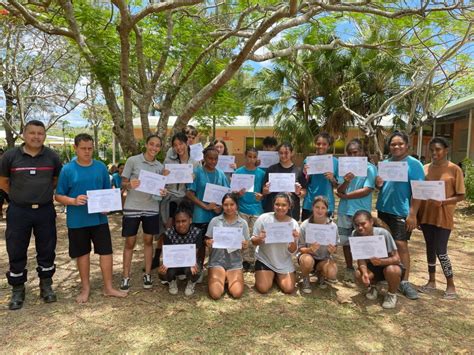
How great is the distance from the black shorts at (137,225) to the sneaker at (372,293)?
2411 mm

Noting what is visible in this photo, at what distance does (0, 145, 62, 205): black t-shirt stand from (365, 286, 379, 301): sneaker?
3.49m

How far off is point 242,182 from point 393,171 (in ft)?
5.70

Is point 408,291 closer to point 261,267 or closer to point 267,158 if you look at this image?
point 261,267

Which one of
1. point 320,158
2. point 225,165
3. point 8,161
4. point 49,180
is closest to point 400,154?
point 320,158

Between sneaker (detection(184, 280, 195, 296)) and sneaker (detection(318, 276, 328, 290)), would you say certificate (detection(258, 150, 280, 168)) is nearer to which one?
sneaker (detection(318, 276, 328, 290))

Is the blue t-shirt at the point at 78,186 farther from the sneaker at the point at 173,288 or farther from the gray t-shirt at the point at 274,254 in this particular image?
the gray t-shirt at the point at 274,254

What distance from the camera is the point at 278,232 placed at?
404 centimetres

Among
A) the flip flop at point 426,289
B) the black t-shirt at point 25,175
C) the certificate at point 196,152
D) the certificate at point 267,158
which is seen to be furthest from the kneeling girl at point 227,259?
the flip flop at point 426,289

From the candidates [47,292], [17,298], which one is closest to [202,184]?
[47,292]

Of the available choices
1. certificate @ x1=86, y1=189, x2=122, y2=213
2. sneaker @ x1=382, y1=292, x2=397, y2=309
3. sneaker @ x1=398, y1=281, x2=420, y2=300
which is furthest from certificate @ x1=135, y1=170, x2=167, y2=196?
sneaker @ x1=398, y1=281, x2=420, y2=300

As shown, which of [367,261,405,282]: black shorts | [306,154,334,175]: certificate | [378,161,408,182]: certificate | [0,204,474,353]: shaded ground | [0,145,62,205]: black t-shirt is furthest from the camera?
[306,154,334,175]: certificate

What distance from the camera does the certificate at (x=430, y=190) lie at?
3.80 m

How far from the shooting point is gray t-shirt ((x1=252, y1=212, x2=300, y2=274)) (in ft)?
13.7

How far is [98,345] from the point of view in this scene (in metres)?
3.03
